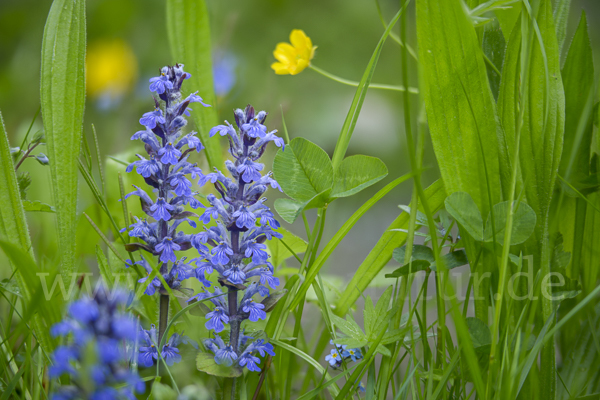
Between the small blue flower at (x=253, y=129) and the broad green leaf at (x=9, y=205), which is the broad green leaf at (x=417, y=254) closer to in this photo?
the small blue flower at (x=253, y=129)

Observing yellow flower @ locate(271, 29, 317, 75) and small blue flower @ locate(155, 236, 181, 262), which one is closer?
small blue flower @ locate(155, 236, 181, 262)

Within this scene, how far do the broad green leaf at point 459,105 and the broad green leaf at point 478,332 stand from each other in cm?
15

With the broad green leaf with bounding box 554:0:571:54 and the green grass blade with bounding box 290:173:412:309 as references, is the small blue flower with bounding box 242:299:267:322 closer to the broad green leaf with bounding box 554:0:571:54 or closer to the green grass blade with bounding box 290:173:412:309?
the green grass blade with bounding box 290:173:412:309

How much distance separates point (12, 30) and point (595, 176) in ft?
5.64

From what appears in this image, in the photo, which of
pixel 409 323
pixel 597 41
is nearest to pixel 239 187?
pixel 409 323

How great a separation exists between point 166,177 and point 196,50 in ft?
1.04

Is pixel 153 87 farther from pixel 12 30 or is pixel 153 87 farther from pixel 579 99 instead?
→ pixel 12 30

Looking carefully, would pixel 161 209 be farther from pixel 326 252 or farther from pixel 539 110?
pixel 539 110

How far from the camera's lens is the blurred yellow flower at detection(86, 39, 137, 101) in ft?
4.76

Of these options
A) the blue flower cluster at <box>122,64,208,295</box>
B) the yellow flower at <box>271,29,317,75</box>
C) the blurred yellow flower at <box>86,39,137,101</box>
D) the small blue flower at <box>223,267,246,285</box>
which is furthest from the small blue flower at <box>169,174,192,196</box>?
the blurred yellow flower at <box>86,39,137,101</box>

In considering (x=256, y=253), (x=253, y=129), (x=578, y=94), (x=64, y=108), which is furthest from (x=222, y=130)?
(x=578, y=94)

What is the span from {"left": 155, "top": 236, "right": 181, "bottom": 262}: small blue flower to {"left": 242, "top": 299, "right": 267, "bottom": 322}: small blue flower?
0.10 metres

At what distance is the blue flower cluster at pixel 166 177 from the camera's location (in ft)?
1.66

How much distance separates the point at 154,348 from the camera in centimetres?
51
